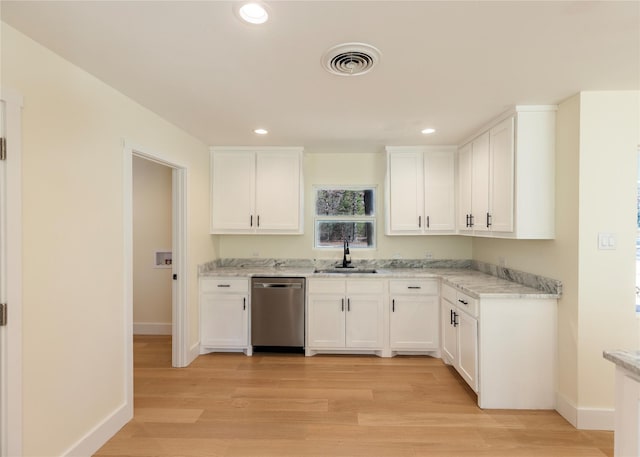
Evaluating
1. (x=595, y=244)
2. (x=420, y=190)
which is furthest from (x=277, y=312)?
(x=595, y=244)

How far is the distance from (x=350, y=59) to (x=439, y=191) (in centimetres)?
242

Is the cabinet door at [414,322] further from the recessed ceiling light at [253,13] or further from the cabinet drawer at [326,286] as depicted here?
the recessed ceiling light at [253,13]

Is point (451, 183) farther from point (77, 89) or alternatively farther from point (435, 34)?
point (77, 89)

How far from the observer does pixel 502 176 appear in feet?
8.99

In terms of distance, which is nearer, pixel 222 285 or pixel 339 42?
pixel 339 42

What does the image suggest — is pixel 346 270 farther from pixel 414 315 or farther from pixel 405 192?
pixel 405 192

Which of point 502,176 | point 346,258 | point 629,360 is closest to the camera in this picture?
point 629,360

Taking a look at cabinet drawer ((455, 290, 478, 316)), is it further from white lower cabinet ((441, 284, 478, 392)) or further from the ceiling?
the ceiling

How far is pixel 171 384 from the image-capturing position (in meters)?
2.93

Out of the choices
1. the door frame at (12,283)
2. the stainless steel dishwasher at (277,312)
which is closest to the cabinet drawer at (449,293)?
the stainless steel dishwasher at (277,312)

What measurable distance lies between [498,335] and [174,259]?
10.2 ft

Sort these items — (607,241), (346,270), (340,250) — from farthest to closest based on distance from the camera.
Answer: (340,250)
(346,270)
(607,241)

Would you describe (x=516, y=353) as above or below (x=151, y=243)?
below

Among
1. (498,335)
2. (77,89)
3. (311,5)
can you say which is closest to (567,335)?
(498,335)
